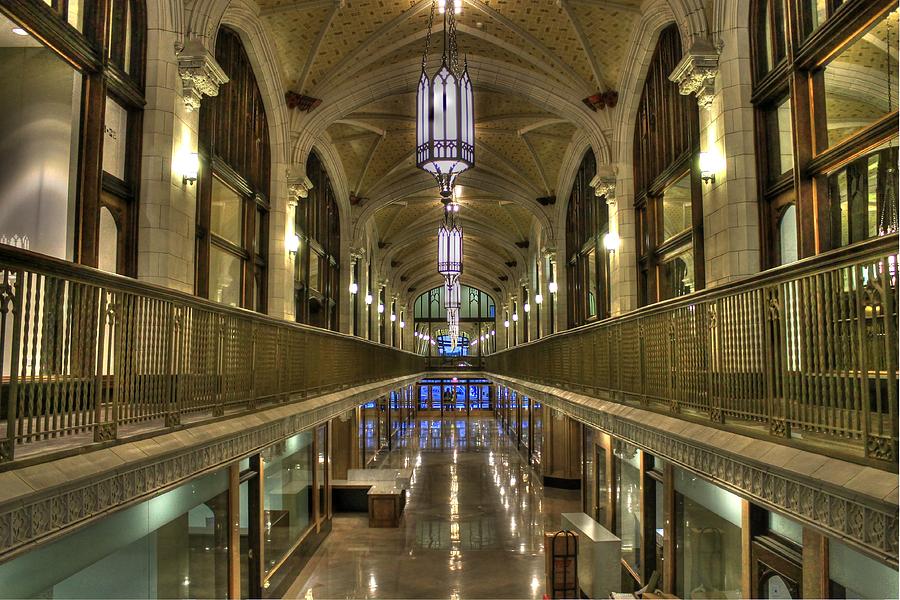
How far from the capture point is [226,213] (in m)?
12.6

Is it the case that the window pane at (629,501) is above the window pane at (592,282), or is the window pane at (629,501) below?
below

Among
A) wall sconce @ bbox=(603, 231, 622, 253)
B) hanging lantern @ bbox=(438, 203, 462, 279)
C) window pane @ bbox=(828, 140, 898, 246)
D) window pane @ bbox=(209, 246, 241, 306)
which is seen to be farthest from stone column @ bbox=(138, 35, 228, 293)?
hanging lantern @ bbox=(438, 203, 462, 279)

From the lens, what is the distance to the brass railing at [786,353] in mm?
3336

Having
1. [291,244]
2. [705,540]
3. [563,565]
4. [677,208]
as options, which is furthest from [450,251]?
[705,540]

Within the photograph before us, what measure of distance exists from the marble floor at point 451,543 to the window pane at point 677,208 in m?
6.49

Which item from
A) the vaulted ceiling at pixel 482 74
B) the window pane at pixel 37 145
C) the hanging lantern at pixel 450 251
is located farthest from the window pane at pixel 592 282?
the window pane at pixel 37 145

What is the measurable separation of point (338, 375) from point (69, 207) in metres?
5.73

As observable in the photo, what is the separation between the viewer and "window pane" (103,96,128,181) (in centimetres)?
871

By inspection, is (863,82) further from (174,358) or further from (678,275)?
(174,358)

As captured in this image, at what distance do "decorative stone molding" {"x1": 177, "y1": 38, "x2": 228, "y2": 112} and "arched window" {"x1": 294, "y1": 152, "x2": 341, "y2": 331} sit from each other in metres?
7.31

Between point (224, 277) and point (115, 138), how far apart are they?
390cm

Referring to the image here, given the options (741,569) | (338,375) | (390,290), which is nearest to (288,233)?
(338,375)

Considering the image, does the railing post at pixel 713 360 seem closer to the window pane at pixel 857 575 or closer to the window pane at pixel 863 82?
the window pane at pixel 857 575

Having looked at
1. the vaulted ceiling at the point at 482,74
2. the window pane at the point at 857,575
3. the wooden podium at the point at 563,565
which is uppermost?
the vaulted ceiling at the point at 482,74
